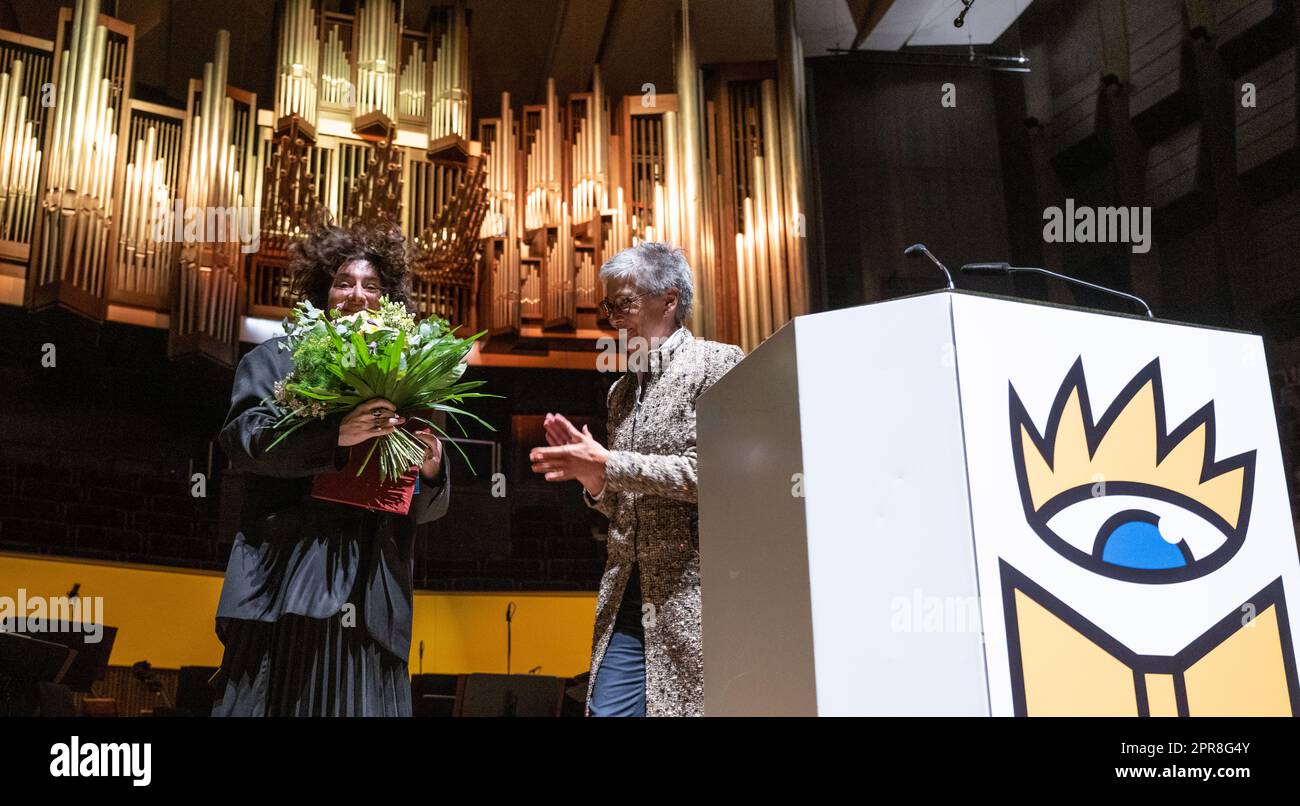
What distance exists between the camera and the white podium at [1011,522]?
4.36 feet

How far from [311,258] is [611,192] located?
490cm

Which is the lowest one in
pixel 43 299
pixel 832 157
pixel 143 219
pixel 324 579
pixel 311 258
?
pixel 324 579

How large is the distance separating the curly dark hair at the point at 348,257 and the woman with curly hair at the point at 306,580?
0.27 metres

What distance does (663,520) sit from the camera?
209 centimetres

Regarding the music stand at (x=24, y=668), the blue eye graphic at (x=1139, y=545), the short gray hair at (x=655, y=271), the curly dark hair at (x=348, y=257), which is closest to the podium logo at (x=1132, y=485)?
the blue eye graphic at (x=1139, y=545)

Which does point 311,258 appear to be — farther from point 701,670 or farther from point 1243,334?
point 1243,334

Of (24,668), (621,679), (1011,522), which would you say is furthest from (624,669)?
(24,668)

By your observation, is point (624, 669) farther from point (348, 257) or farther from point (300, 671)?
point (348, 257)

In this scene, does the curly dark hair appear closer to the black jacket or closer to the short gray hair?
the black jacket

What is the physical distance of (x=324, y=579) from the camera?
195cm
